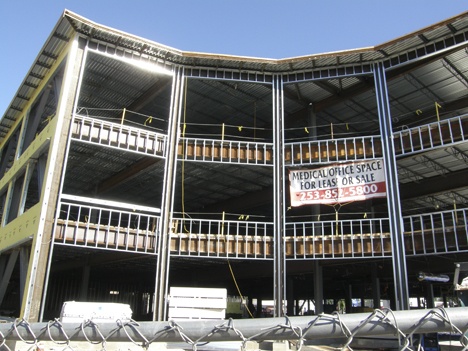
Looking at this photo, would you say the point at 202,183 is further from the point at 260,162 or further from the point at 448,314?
the point at 448,314

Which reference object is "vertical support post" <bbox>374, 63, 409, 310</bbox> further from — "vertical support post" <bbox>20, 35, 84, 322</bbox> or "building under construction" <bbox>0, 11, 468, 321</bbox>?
"vertical support post" <bbox>20, 35, 84, 322</bbox>

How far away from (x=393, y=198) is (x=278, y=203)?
597 centimetres

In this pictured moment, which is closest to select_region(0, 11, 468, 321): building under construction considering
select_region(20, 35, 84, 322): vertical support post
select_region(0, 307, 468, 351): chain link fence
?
select_region(20, 35, 84, 322): vertical support post

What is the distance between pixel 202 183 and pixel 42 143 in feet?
40.2

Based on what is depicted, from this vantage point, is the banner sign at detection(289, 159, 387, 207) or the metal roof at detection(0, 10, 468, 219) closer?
the metal roof at detection(0, 10, 468, 219)

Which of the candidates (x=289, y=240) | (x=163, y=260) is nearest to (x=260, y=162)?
(x=289, y=240)

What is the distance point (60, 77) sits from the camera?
23703mm

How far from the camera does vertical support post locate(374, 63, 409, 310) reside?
20234 mm

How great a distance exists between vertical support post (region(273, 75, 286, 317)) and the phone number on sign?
139 centimetres

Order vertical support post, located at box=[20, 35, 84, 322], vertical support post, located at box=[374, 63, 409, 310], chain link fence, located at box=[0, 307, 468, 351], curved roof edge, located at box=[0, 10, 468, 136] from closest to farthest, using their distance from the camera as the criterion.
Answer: chain link fence, located at box=[0, 307, 468, 351]
vertical support post, located at box=[20, 35, 84, 322]
vertical support post, located at box=[374, 63, 409, 310]
curved roof edge, located at box=[0, 10, 468, 136]

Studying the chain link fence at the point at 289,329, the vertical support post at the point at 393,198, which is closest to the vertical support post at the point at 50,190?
the vertical support post at the point at 393,198

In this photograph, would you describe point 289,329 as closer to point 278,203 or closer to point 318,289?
point 278,203

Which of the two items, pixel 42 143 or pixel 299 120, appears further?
pixel 299 120

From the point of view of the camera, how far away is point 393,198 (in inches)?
851
